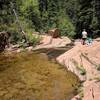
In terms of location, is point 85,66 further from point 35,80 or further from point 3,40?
point 3,40

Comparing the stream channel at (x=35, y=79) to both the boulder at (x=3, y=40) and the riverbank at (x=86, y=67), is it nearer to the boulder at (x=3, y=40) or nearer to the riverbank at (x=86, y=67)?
the riverbank at (x=86, y=67)

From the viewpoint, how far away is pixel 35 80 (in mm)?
19156

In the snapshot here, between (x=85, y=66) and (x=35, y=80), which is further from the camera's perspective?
(x=85, y=66)

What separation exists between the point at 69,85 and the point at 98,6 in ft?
116

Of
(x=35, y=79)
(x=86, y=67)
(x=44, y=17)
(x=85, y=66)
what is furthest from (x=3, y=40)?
(x=44, y=17)

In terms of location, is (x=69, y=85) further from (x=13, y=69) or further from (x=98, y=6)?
(x=98, y=6)

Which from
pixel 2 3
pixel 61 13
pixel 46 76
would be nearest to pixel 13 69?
pixel 46 76

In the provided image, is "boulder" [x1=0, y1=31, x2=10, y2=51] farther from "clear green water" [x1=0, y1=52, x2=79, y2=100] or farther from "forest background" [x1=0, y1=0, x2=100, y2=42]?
"clear green water" [x1=0, y1=52, x2=79, y2=100]

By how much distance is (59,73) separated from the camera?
67.8 feet

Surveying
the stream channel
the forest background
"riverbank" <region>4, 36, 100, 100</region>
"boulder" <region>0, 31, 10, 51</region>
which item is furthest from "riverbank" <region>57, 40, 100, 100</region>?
the forest background

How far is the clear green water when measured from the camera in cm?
1623

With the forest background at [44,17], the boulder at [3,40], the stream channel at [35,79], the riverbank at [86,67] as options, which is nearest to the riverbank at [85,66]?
the riverbank at [86,67]

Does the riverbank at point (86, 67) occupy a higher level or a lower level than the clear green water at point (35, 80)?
higher

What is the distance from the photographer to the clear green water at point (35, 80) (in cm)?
1623
